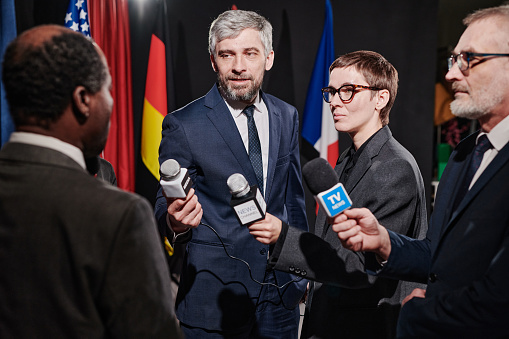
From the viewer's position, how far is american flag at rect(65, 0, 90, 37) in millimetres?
3658

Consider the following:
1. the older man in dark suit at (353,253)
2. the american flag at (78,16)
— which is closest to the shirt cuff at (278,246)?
the older man in dark suit at (353,253)

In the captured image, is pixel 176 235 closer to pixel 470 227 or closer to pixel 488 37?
pixel 470 227

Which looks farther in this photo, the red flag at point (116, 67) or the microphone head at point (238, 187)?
the red flag at point (116, 67)

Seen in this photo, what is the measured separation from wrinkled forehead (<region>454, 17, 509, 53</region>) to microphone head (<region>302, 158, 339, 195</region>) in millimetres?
545

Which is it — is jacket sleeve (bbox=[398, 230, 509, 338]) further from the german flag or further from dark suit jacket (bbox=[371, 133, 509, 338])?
the german flag

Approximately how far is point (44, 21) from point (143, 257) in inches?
146

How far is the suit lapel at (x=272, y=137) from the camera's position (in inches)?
81.7

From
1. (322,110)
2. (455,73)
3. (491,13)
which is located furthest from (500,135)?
(322,110)

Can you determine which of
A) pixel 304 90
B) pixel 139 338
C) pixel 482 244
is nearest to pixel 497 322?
pixel 482 244

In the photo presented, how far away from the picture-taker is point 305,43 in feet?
14.6

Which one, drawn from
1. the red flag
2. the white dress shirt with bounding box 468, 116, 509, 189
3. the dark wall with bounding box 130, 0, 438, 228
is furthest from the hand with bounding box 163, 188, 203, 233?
the dark wall with bounding box 130, 0, 438, 228

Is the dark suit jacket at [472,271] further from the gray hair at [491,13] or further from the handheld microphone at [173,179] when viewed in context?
the handheld microphone at [173,179]

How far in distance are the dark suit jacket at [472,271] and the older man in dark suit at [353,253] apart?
30 cm

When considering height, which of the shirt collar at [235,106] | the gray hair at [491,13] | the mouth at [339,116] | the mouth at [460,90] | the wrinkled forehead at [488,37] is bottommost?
the mouth at [339,116]
